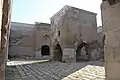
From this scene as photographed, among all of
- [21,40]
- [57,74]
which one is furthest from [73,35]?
[21,40]

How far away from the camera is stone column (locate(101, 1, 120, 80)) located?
1.96 meters

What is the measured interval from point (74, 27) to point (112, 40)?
8965 millimetres

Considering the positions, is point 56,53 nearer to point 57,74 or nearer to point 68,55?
point 68,55

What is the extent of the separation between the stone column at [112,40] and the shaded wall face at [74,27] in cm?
826

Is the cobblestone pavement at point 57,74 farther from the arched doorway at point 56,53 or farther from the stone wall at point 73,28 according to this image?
the arched doorway at point 56,53

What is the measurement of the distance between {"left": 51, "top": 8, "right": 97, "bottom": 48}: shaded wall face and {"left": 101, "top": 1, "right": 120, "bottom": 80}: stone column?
27.1 feet

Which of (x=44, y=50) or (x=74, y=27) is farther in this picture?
(x=44, y=50)

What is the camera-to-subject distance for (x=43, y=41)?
1820 cm

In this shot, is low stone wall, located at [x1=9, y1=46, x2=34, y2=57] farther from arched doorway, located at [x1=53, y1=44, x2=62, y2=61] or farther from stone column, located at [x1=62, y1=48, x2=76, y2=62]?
stone column, located at [x1=62, y1=48, x2=76, y2=62]

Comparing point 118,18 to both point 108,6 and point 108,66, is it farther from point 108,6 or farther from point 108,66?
point 108,66

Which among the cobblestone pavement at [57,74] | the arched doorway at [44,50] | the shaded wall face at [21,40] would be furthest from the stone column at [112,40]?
the arched doorway at [44,50]

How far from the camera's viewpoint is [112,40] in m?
2.06

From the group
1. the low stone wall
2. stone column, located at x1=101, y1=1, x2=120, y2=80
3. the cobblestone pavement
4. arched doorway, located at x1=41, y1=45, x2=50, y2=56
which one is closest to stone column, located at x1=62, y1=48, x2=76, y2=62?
the cobblestone pavement

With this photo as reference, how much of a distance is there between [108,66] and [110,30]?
578 millimetres
